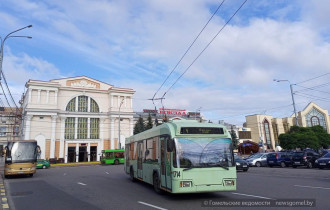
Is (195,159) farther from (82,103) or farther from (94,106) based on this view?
(94,106)

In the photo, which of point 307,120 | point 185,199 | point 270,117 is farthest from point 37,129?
point 307,120

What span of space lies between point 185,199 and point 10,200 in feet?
21.9

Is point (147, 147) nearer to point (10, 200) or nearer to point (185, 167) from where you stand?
point (185, 167)

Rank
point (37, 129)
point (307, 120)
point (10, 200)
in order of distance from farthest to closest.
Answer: point (307, 120) < point (37, 129) < point (10, 200)

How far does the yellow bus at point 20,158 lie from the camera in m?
18.3

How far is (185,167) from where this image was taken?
336 inches

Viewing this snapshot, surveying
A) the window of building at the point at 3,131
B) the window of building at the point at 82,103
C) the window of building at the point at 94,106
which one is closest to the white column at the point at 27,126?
the window of building at the point at 82,103

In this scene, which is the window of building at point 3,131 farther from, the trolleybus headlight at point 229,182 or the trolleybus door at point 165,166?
the trolleybus headlight at point 229,182

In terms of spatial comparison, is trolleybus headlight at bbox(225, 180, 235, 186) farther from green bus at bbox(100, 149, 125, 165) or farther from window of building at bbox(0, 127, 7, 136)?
window of building at bbox(0, 127, 7, 136)

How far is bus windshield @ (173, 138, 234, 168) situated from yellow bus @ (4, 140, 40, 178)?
582 inches

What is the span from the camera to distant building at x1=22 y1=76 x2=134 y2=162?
168 ft

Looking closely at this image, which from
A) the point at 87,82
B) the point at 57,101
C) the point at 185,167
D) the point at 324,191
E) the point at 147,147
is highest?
the point at 87,82

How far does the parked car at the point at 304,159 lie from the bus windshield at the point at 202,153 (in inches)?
701

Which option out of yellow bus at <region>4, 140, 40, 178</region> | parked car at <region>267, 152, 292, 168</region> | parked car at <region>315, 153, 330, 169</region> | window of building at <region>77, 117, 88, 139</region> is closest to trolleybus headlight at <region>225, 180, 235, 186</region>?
parked car at <region>315, 153, 330, 169</region>
